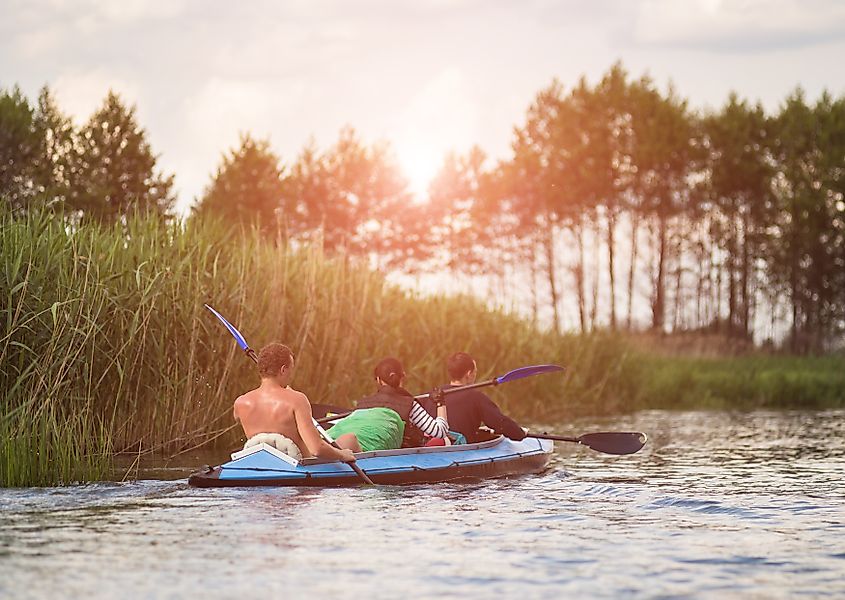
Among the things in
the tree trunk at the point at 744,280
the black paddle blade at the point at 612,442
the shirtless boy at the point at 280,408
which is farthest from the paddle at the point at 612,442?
the tree trunk at the point at 744,280

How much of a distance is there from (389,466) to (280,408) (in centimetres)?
116

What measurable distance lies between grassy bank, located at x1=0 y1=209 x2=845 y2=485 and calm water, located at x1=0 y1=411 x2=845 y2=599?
785mm

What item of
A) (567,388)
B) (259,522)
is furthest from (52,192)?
(259,522)

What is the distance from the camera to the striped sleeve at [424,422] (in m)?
11.9

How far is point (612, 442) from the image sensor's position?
525 inches

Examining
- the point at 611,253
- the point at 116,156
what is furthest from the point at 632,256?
the point at 116,156

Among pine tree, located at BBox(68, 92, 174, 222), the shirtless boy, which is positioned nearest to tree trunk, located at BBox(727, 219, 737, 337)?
pine tree, located at BBox(68, 92, 174, 222)

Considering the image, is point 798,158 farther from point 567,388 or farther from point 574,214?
point 567,388

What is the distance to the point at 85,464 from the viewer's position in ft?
34.1

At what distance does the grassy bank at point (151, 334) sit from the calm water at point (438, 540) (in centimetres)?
78

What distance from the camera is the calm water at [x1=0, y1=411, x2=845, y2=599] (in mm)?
6762

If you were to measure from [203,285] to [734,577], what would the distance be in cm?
717

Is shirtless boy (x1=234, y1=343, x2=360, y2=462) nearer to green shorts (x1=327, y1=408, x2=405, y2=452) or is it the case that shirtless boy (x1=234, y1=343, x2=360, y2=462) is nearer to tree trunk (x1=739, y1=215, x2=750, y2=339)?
green shorts (x1=327, y1=408, x2=405, y2=452)

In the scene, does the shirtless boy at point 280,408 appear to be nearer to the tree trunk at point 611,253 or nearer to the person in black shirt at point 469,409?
the person in black shirt at point 469,409
